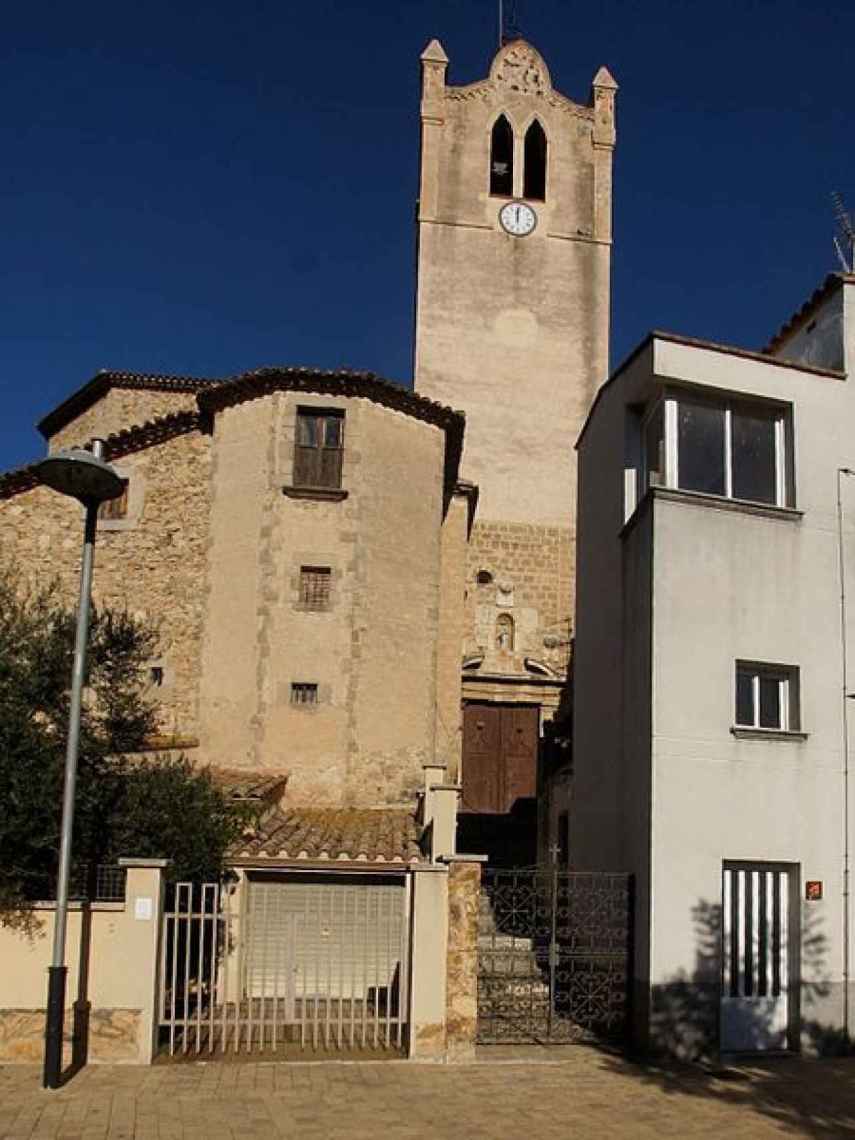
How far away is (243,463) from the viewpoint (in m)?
21.2

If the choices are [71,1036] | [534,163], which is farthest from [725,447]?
[534,163]

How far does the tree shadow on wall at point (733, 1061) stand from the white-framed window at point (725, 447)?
5.29 metres

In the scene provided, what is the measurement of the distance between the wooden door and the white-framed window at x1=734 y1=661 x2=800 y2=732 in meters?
13.1

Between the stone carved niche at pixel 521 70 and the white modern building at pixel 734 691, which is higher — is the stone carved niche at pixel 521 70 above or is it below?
above

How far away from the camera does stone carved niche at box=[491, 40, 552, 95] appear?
3659 cm

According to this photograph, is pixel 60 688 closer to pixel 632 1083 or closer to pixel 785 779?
pixel 632 1083

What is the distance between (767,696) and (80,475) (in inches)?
345

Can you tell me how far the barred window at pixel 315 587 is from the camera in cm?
2041

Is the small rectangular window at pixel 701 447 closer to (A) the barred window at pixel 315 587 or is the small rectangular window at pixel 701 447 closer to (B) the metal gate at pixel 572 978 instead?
(B) the metal gate at pixel 572 978

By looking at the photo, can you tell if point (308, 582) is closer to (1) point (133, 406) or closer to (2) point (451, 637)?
(2) point (451, 637)

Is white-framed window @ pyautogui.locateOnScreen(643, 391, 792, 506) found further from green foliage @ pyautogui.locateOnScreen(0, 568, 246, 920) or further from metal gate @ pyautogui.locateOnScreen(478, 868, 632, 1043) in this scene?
green foliage @ pyautogui.locateOnScreen(0, 568, 246, 920)

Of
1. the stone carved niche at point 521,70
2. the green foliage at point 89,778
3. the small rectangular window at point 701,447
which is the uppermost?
the stone carved niche at point 521,70

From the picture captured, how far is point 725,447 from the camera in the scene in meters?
14.6

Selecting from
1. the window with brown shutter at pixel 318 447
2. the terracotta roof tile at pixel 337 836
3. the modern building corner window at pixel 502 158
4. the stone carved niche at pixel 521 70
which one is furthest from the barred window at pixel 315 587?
the stone carved niche at pixel 521 70
